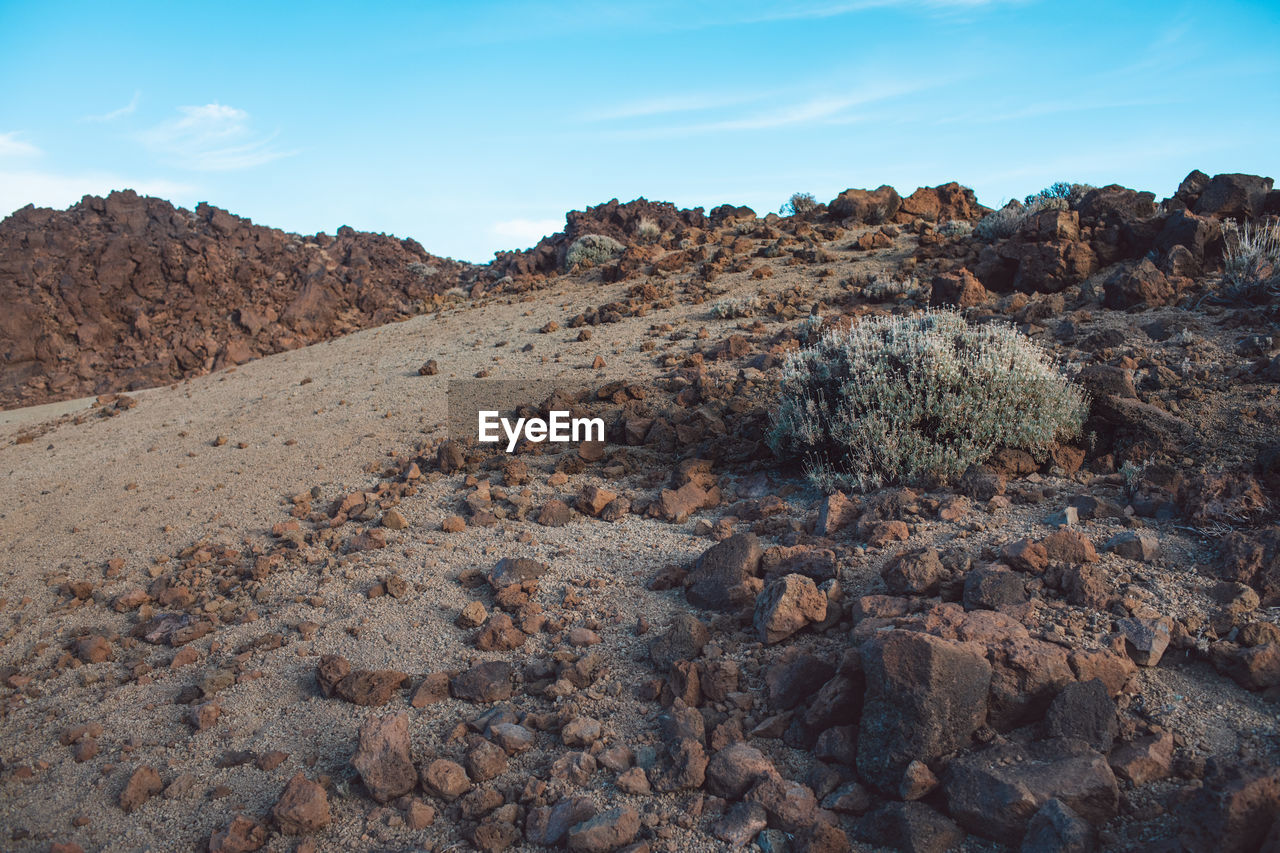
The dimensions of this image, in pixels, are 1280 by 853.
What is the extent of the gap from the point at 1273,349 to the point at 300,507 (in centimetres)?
721

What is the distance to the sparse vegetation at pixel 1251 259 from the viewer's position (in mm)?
7309

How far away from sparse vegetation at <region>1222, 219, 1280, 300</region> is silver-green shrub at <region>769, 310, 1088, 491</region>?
9.85ft

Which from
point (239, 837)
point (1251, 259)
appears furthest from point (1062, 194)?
point (239, 837)

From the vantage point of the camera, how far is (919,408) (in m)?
5.14

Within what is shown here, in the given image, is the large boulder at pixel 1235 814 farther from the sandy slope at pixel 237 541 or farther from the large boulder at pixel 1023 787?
the sandy slope at pixel 237 541

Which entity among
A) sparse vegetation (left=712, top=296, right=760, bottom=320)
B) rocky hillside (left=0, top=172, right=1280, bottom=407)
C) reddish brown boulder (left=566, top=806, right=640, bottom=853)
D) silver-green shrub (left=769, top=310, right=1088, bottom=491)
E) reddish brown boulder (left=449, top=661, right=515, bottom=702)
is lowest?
reddish brown boulder (left=566, top=806, right=640, bottom=853)

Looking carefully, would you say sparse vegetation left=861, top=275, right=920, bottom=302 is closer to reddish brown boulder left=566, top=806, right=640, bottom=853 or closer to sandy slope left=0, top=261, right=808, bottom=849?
sandy slope left=0, top=261, right=808, bottom=849

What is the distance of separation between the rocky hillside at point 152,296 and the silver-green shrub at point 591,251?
10.5 feet

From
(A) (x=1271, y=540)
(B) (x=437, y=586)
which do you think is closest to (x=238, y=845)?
(B) (x=437, y=586)

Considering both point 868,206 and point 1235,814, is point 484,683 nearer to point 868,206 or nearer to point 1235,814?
point 1235,814

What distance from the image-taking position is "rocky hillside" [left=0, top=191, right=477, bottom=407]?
15070 millimetres

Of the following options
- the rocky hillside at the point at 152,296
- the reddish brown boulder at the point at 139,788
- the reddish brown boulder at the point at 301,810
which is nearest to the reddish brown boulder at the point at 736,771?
the reddish brown boulder at the point at 301,810

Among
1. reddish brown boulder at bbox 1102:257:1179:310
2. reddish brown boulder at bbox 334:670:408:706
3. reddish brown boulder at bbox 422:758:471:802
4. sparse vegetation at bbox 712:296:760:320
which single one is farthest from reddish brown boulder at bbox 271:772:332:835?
sparse vegetation at bbox 712:296:760:320

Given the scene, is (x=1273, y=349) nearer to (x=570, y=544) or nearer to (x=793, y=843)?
(x=570, y=544)
